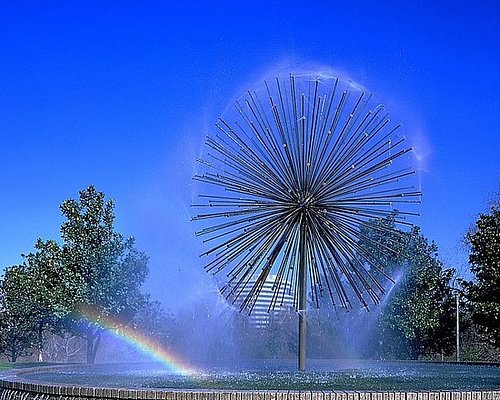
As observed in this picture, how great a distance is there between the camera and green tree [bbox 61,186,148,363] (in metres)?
Result: 27.0

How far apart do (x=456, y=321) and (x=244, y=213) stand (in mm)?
19339

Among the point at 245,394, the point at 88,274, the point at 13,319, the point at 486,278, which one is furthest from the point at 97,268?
the point at 245,394

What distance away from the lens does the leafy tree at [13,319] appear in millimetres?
32406

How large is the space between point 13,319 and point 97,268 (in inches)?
479

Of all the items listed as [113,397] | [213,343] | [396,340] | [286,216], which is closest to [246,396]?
[113,397]

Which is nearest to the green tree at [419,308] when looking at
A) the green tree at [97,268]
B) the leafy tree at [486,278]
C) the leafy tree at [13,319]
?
the leafy tree at [486,278]

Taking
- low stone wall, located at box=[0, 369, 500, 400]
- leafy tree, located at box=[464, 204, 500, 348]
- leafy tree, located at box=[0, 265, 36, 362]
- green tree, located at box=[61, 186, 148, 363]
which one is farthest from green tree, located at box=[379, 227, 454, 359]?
low stone wall, located at box=[0, 369, 500, 400]

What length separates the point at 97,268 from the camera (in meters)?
27.3

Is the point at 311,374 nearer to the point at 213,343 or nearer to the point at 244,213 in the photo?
the point at 244,213

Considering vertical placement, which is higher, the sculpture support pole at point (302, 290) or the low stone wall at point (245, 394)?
the sculpture support pole at point (302, 290)

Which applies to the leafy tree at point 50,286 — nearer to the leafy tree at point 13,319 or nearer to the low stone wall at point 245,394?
the leafy tree at point 13,319

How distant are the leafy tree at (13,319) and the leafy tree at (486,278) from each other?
61.4 ft

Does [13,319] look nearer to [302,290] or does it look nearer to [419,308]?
[419,308]

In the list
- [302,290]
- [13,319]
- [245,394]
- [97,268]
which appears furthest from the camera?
[13,319]
